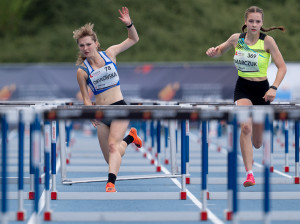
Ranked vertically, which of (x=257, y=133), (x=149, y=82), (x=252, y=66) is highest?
(x=149, y=82)

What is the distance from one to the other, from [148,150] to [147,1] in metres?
23.8

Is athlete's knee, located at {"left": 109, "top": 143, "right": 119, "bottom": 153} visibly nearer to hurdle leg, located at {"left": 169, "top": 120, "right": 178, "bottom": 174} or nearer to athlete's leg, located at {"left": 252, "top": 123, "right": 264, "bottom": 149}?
athlete's leg, located at {"left": 252, "top": 123, "right": 264, "bottom": 149}

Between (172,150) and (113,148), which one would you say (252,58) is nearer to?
(113,148)

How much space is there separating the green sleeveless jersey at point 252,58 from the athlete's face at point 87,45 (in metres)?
1.60

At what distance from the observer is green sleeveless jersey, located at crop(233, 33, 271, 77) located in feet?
25.4

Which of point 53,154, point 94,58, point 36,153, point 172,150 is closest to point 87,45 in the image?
point 94,58

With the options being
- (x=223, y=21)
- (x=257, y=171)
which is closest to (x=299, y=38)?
(x=223, y=21)

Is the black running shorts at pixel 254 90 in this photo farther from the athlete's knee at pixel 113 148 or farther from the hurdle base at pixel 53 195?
the hurdle base at pixel 53 195

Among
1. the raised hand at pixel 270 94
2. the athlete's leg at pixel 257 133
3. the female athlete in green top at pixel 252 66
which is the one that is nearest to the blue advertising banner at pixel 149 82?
the athlete's leg at pixel 257 133

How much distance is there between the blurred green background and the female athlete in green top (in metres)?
25.8

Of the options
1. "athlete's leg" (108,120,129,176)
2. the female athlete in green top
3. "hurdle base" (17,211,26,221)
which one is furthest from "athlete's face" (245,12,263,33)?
"hurdle base" (17,211,26,221)

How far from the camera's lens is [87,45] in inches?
311

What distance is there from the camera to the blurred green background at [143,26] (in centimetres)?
3528

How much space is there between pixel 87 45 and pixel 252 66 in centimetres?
184
